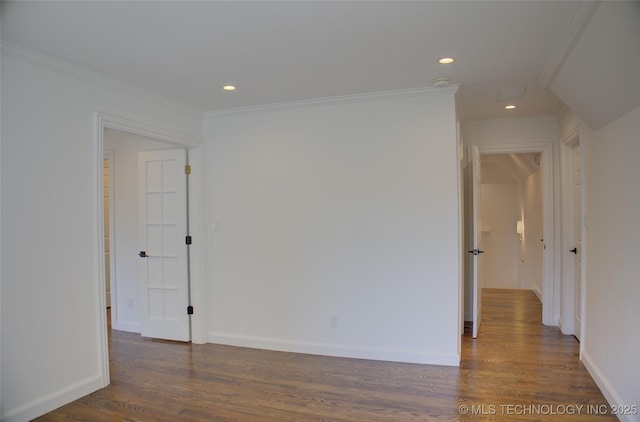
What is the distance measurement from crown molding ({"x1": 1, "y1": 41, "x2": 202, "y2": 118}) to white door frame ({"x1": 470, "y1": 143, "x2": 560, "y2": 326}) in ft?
12.9

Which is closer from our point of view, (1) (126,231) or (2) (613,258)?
(2) (613,258)

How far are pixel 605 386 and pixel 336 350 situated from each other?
82.4 inches

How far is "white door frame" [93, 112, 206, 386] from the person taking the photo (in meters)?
3.04

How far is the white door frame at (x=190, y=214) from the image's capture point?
3.04m

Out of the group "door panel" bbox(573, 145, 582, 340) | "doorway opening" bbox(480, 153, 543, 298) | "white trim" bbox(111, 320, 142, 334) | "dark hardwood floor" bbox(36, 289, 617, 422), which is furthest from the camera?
"doorway opening" bbox(480, 153, 543, 298)

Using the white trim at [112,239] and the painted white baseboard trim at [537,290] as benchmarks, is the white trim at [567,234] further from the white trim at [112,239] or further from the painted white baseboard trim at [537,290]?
the white trim at [112,239]

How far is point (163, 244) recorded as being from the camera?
426 cm

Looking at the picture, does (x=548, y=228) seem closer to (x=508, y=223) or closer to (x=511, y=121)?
(x=511, y=121)

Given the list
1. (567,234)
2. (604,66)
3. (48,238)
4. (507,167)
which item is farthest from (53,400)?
(507,167)

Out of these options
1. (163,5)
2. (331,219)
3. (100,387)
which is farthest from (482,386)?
(163,5)

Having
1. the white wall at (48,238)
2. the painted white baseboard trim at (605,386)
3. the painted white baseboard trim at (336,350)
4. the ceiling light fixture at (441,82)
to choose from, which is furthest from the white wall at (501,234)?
the white wall at (48,238)

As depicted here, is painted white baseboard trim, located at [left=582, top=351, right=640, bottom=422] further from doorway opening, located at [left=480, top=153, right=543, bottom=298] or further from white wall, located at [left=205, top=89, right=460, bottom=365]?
doorway opening, located at [left=480, top=153, right=543, bottom=298]

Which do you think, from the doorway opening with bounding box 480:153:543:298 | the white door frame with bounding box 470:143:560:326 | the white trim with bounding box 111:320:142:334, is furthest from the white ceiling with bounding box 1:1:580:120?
the doorway opening with bounding box 480:153:543:298

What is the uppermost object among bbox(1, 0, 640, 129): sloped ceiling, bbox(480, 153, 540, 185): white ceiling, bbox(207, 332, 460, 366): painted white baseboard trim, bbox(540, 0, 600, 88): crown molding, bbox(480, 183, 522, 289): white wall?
bbox(1, 0, 640, 129): sloped ceiling
